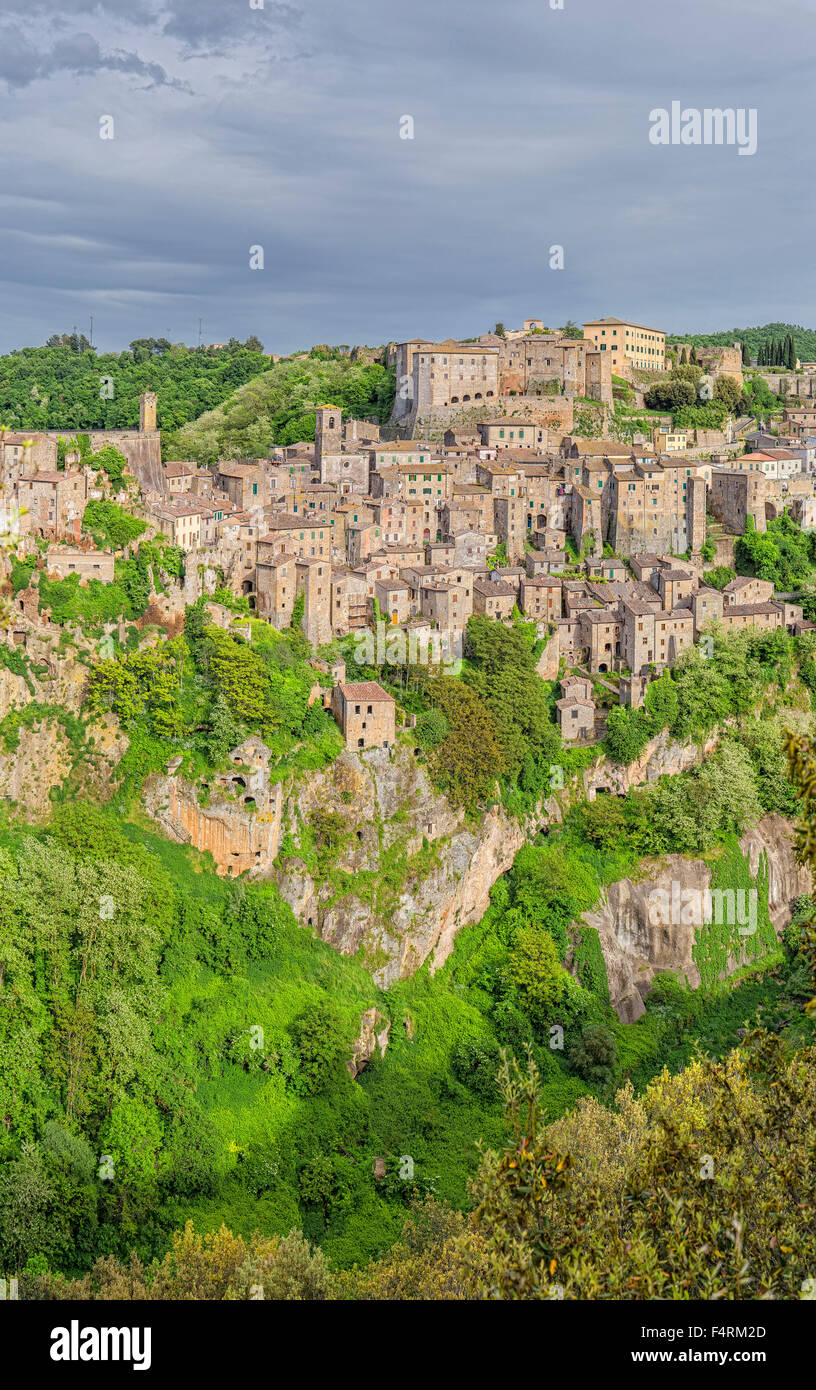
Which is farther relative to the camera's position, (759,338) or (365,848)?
(759,338)

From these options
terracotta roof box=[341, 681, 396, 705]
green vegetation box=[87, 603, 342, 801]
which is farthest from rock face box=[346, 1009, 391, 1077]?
terracotta roof box=[341, 681, 396, 705]

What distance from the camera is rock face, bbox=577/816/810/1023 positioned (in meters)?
43.1

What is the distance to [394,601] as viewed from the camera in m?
46.4

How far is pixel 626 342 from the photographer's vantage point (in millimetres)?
73625

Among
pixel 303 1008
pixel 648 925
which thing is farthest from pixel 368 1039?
pixel 648 925

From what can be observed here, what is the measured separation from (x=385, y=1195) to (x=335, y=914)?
883 cm

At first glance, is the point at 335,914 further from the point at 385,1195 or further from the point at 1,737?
the point at 1,737

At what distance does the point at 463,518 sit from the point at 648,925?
1895 centimetres

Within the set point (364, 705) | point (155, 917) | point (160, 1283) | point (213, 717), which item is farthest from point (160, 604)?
point (160, 1283)

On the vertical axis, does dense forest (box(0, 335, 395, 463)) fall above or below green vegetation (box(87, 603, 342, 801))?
above

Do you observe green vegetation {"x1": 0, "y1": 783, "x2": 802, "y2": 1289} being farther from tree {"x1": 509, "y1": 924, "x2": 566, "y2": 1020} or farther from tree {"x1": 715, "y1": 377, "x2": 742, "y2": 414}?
tree {"x1": 715, "y1": 377, "x2": 742, "y2": 414}

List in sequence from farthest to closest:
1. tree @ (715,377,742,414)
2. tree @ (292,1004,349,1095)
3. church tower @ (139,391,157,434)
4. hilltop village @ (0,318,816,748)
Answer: tree @ (715,377,742,414) → church tower @ (139,391,157,434) → hilltop village @ (0,318,816,748) → tree @ (292,1004,349,1095)

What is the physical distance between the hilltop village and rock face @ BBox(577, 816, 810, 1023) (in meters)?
6.14

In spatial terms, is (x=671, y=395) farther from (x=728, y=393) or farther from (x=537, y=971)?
(x=537, y=971)
